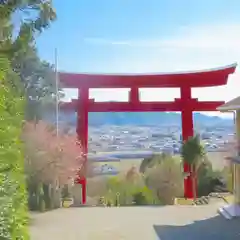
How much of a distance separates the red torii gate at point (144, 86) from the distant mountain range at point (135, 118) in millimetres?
700

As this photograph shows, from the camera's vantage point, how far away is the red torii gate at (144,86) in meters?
19.0

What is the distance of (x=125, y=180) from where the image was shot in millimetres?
23531

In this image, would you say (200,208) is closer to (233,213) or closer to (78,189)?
(233,213)

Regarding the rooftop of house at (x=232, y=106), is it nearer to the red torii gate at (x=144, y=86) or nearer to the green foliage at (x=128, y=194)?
the red torii gate at (x=144, y=86)

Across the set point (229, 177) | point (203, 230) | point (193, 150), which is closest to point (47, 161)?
point (193, 150)

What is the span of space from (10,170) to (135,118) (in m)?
24.0

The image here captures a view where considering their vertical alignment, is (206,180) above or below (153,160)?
below

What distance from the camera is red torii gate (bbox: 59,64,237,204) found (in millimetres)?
19031

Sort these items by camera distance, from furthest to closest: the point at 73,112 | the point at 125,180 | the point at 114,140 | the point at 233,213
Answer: the point at 114,140 < the point at 125,180 < the point at 73,112 < the point at 233,213

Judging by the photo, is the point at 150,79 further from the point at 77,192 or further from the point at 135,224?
the point at 135,224

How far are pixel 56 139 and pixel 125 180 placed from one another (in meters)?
8.60

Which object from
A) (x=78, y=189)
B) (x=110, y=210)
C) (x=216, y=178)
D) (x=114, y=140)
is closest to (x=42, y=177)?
(x=110, y=210)

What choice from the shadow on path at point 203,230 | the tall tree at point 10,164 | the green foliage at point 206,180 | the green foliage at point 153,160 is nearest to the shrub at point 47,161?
the shadow on path at point 203,230

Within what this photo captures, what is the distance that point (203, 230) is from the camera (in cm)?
1113
